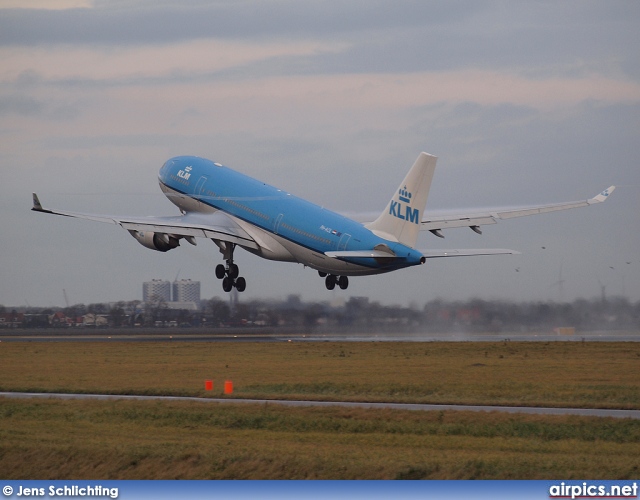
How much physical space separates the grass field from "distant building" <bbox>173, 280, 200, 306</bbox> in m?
40.9

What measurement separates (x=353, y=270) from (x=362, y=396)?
1932cm

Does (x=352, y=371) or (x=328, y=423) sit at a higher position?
(x=352, y=371)

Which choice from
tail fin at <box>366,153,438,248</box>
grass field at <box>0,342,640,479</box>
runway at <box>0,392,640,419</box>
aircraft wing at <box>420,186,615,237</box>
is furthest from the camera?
aircraft wing at <box>420,186,615,237</box>

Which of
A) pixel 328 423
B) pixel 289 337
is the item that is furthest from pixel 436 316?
pixel 328 423

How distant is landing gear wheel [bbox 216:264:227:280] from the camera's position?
82500 millimetres

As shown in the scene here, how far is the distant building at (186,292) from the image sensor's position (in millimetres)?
113688

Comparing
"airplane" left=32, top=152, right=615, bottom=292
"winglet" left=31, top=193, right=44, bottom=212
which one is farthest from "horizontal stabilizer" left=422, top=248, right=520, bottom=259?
"winglet" left=31, top=193, right=44, bottom=212

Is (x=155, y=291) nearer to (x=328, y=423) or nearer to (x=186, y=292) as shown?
(x=186, y=292)

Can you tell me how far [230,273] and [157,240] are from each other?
6392 mm

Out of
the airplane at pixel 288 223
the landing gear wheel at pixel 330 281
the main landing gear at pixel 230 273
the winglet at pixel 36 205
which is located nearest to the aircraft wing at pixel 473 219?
the airplane at pixel 288 223

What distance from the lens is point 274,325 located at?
9975 centimetres

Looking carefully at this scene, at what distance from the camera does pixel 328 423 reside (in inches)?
1702

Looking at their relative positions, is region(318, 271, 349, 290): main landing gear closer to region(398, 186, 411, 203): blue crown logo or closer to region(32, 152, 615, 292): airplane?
region(32, 152, 615, 292): airplane

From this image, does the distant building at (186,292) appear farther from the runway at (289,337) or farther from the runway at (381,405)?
the runway at (381,405)
